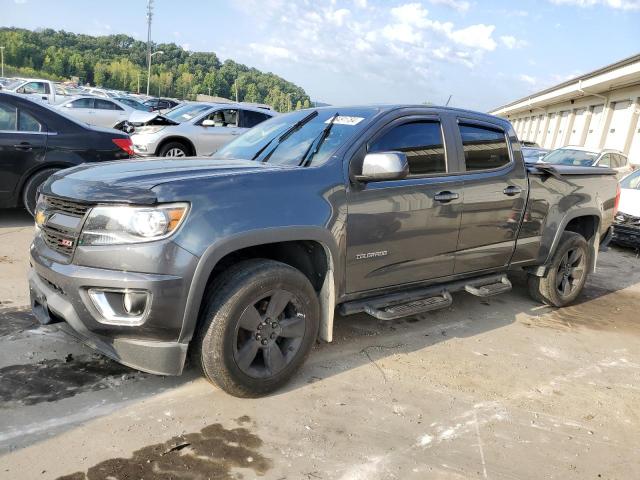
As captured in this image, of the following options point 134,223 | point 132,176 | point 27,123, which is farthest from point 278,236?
point 27,123

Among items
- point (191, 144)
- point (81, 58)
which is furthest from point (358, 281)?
point (81, 58)

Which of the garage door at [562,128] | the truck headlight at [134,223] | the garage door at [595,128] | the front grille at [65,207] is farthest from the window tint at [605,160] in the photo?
the garage door at [562,128]

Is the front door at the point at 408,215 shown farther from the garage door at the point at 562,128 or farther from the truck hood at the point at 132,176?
the garage door at the point at 562,128

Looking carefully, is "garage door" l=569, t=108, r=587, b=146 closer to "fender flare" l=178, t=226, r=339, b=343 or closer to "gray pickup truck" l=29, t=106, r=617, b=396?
"gray pickup truck" l=29, t=106, r=617, b=396

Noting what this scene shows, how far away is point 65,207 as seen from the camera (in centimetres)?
314

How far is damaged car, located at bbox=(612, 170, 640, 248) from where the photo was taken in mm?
8789

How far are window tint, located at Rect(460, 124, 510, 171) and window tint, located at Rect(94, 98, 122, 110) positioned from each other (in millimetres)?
15966

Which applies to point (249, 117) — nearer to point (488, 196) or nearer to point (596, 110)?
point (488, 196)

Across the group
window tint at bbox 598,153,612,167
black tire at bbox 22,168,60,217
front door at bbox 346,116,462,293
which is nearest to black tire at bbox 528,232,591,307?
front door at bbox 346,116,462,293

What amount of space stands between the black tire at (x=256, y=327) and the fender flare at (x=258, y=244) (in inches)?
4.1

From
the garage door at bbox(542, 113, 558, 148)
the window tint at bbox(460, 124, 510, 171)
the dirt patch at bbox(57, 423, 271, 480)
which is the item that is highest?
the garage door at bbox(542, 113, 558, 148)

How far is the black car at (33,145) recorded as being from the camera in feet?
21.5

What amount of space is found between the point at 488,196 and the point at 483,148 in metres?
0.43

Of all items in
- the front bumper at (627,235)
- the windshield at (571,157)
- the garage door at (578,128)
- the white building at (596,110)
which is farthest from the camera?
the garage door at (578,128)
